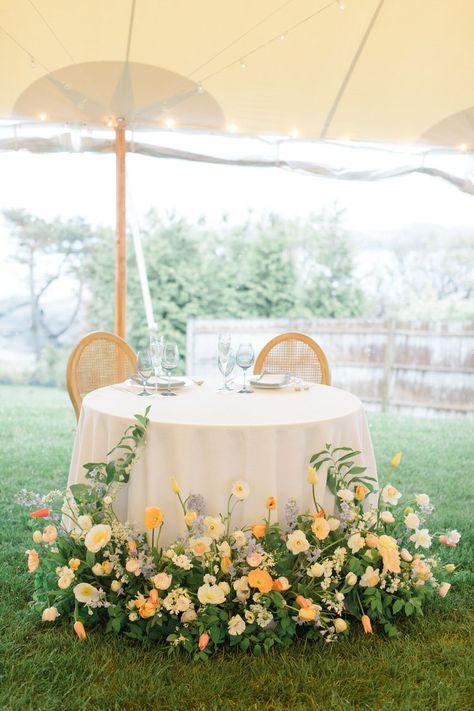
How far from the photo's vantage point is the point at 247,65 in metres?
4.18

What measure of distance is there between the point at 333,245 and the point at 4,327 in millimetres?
5518

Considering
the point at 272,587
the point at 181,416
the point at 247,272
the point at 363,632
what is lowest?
the point at 363,632

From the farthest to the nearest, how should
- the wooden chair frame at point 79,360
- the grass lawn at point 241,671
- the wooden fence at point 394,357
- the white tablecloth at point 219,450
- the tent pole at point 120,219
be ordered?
the wooden fence at point 394,357
the tent pole at point 120,219
the wooden chair frame at point 79,360
the white tablecloth at point 219,450
the grass lawn at point 241,671

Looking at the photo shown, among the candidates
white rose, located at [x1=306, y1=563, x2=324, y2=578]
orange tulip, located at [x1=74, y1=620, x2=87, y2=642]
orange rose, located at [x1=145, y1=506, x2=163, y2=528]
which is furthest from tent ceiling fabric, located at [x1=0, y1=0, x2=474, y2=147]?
orange tulip, located at [x1=74, y1=620, x2=87, y2=642]

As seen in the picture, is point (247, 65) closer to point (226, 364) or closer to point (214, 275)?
point (226, 364)

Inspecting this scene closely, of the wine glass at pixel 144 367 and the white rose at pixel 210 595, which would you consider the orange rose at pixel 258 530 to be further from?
the wine glass at pixel 144 367

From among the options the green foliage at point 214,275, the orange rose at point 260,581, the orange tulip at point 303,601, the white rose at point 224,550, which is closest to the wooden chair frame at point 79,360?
the white rose at point 224,550

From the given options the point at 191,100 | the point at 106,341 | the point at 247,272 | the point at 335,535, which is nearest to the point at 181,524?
the point at 335,535

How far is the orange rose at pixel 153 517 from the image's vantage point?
189 centimetres

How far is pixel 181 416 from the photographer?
2.05 m

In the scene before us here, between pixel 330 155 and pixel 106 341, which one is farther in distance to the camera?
pixel 330 155

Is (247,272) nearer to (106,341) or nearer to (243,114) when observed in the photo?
(243,114)

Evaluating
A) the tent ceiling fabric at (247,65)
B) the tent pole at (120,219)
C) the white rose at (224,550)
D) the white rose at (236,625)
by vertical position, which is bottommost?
the white rose at (236,625)

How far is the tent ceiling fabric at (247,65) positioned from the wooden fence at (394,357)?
2555mm
